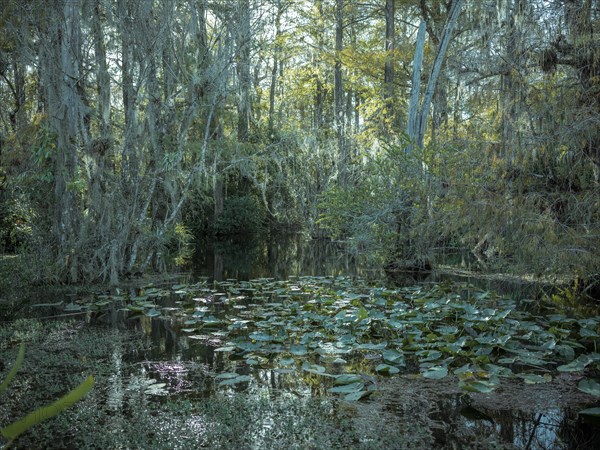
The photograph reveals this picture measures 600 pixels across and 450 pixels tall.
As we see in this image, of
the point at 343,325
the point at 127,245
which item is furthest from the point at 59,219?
the point at 343,325

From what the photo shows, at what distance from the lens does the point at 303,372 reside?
165 inches

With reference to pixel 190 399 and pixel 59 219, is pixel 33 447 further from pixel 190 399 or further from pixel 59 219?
pixel 59 219

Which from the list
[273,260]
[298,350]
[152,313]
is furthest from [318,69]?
[298,350]

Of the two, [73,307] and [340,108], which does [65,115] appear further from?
[340,108]

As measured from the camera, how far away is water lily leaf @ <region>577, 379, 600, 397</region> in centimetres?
342

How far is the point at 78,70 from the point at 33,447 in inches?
242

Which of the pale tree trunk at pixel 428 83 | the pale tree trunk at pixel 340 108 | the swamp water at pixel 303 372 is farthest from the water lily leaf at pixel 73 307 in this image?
the pale tree trunk at pixel 340 108

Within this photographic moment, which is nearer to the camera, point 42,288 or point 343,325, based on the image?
point 343,325

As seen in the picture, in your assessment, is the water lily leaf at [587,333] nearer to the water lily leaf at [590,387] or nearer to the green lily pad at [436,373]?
the water lily leaf at [590,387]

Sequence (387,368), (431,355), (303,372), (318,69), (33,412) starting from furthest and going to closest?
(318,69)
(431,355)
(303,372)
(387,368)
(33,412)

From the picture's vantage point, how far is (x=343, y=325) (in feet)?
17.6

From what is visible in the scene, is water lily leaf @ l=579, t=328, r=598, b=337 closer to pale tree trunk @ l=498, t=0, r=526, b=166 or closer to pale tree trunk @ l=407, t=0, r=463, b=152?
pale tree trunk @ l=498, t=0, r=526, b=166

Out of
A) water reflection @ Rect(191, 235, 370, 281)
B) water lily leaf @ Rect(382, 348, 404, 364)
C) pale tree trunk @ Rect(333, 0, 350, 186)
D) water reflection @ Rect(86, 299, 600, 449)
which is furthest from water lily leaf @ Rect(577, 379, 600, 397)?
pale tree trunk @ Rect(333, 0, 350, 186)

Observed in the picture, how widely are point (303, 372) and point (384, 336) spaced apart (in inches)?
47.3
